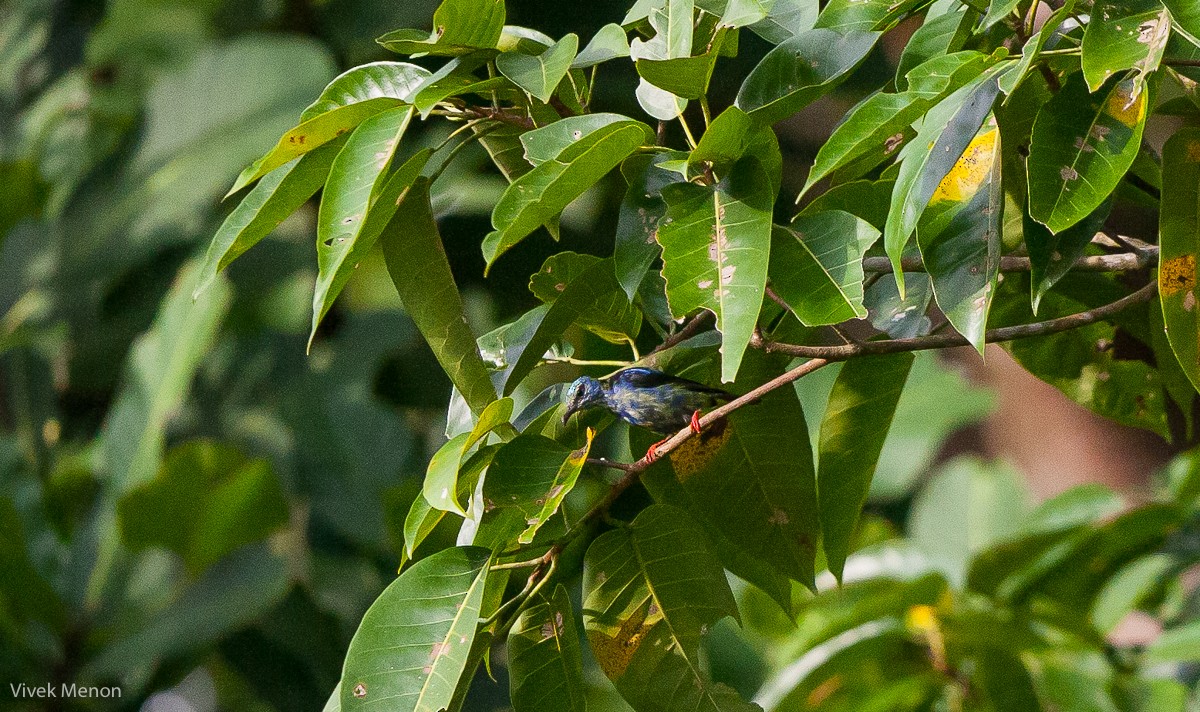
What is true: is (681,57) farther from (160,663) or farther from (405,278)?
(160,663)

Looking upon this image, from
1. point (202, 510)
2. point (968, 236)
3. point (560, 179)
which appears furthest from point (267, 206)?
point (202, 510)

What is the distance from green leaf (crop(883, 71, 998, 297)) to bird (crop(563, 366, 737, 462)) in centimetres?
23

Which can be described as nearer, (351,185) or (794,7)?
(351,185)

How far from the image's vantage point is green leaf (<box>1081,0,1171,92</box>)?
20.8 inches

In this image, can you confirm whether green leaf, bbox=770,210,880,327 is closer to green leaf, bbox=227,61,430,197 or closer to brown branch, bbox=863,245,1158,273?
brown branch, bbox=863,245,1158,273

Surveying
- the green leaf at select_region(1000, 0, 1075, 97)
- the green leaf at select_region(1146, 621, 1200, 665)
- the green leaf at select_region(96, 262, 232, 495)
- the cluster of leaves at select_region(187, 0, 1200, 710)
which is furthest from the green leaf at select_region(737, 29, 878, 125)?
the green leaf at select_region(96, 262, 232, 495)

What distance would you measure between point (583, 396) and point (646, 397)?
0.14 feet

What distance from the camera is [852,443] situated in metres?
0.77

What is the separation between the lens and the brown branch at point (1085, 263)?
0.70m

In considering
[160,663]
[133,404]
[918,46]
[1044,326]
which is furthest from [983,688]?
[133,404]

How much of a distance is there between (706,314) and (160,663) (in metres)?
1.60

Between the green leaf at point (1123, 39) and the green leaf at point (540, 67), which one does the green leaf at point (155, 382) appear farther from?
the green leaf at point (1123, 39)

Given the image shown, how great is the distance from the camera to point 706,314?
29.2 inches

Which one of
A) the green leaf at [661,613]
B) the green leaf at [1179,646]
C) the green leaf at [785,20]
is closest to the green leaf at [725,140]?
the green leaf at [785,20]
